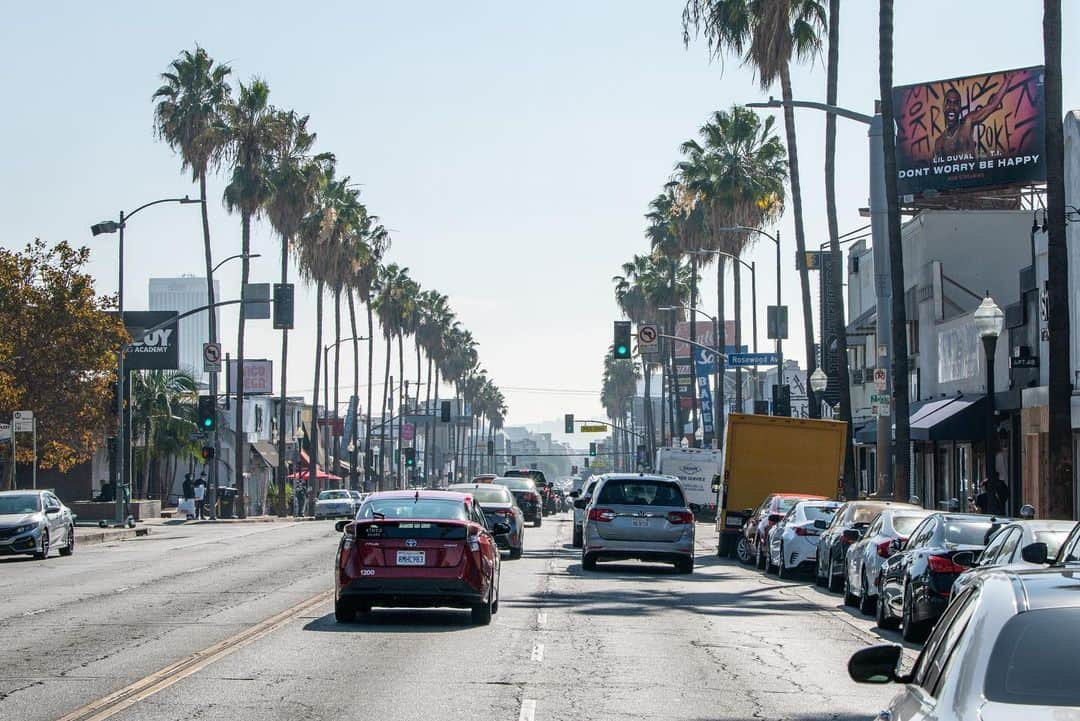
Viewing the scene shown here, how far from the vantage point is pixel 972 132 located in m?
47.2

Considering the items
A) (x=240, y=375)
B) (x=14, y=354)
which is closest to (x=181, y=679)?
(x=14, y=354)

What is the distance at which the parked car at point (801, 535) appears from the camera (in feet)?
93.1

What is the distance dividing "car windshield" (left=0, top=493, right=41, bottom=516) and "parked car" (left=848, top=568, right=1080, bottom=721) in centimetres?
3046

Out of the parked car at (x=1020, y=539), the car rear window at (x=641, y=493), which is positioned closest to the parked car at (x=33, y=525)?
the car rear window at (x=641, y=493)

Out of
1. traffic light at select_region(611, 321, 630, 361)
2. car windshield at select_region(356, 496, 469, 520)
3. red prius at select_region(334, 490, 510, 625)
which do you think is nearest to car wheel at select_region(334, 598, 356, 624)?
red prius at select_region(334, 490, 510, 625)

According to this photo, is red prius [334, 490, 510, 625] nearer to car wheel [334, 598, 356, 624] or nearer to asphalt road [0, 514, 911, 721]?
car wheel [334, 598, 356, 624]

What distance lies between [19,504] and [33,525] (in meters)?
1.01

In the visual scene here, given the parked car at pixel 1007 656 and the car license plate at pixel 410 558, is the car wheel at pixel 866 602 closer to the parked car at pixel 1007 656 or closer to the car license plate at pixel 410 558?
the car license plate at pixel 410 558

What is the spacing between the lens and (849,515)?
2528 cm

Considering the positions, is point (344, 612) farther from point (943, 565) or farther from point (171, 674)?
point (943, 565)

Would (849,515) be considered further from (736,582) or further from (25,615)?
(25,615)

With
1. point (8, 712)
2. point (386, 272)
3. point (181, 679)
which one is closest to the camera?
point (8, 712)

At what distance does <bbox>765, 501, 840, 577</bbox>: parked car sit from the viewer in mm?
28375

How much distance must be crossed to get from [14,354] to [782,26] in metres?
23.7
